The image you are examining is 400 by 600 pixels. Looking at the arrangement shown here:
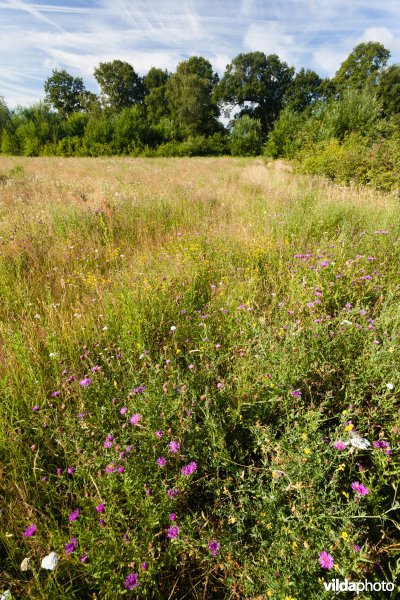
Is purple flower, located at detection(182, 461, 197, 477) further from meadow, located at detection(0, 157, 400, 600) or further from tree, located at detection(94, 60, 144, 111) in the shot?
tree, located at detection(94, 60, 144, 111)

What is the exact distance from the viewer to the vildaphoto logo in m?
0.89

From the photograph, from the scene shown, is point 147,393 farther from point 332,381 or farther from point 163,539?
point 332,381

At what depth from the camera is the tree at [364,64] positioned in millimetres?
39469

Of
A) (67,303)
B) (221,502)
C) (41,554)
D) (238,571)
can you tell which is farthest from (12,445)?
(67,303)

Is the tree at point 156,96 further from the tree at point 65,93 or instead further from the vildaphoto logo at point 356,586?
the vildaphoto logo at point 356,586

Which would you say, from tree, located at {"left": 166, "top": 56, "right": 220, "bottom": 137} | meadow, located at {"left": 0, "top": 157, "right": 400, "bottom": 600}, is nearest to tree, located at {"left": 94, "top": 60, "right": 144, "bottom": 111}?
tree, located at {"left": 166, "top": 56, "right": 220, "bottom": 137}

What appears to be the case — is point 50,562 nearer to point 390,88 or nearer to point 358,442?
point 358,442

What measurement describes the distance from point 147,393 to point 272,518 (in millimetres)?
775

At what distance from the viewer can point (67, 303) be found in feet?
8.82

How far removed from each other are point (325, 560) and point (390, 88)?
183 ft

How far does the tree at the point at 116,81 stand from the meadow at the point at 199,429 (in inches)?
1996

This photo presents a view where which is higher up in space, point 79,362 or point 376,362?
point 376,362

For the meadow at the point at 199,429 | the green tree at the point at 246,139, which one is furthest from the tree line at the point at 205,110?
the meadow at the point at 199,429

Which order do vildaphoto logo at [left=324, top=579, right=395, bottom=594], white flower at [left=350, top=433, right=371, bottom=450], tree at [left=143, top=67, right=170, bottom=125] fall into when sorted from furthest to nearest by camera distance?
tree at [left=143, top=67, right=170, bottom=125] → white flower at [left=350, top=433, right=371, bottom=450] → vildaphoto logo at [left=324, top=579, right=395, bottom=594]
